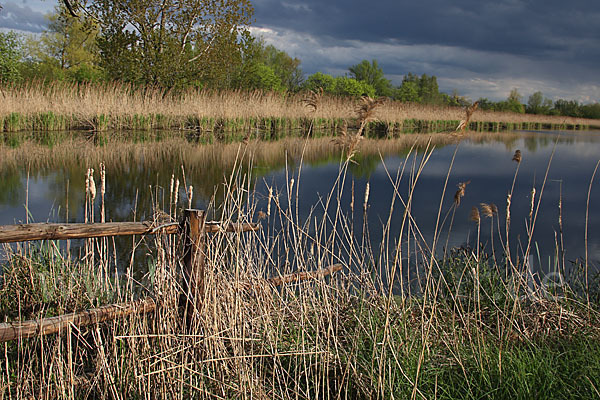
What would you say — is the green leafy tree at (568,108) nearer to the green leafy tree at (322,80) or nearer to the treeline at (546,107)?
the treeline at (546,107)

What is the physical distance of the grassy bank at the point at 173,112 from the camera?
14.2 meters

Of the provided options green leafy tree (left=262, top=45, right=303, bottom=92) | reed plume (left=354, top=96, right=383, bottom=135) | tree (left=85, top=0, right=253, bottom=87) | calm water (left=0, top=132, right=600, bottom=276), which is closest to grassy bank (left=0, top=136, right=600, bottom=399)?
reed plume (left=354, top=96, right=383, bottom=135)

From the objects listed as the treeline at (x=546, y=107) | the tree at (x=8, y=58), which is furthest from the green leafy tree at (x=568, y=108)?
the tree at (x=8, y=58)

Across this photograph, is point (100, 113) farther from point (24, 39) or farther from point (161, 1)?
point (24, 39)

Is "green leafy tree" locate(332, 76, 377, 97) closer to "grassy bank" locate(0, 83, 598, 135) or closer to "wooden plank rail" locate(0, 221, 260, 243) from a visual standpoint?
"grassy bank" locate(0, 83, 598, 135)

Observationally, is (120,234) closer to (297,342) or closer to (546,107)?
(297,342)

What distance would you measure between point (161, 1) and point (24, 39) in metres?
29.3

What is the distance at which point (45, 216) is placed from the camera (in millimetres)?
5836

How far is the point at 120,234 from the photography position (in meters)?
2.37

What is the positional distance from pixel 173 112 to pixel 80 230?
603 inches

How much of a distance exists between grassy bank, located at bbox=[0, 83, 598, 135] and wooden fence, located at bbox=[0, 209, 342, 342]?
29.3ft

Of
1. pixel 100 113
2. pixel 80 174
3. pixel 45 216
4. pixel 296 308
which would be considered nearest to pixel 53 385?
pixel 296 308

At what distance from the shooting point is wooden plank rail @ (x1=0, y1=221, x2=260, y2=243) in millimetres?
2072

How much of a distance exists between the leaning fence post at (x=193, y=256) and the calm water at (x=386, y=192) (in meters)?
1.50
